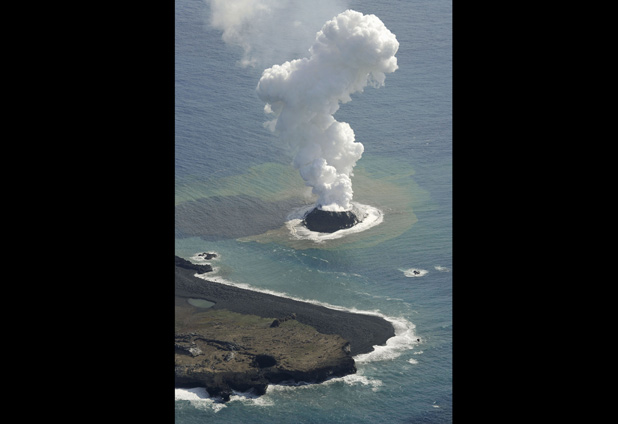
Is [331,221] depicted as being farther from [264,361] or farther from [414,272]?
[264,361]

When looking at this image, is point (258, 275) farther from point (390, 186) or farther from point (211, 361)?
point (390, 186)

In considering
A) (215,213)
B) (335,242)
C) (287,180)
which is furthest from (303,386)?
(287,180)

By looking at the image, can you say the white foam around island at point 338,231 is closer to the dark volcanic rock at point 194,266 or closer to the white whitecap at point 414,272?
the white whitecap at point 414,272

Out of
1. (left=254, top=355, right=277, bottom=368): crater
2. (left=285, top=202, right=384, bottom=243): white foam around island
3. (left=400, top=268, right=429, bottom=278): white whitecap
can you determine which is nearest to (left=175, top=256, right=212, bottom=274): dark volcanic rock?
(left=285, top=202, right=384, bottom=243): white foam around island

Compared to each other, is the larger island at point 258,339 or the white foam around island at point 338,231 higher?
the white foam around island at point 338,231

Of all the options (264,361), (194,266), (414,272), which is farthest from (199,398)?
(414,272)

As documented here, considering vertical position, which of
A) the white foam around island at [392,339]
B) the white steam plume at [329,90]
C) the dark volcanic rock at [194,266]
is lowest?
the white foam around island at [392,339]

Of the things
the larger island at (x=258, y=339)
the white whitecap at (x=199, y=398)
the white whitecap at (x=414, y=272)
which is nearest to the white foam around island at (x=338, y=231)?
the white whitecap at (x=414, y=272)
